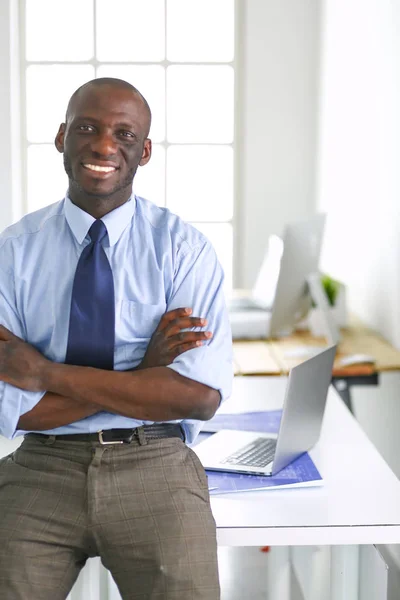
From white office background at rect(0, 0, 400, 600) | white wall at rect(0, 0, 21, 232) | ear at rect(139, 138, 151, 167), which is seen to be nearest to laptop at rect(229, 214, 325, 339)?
white office background at rect(0, 0, 400, 600)

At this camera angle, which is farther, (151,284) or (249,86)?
(249,86)

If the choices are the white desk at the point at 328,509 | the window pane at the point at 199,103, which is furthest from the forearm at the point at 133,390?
the window pane at the point at 199,103

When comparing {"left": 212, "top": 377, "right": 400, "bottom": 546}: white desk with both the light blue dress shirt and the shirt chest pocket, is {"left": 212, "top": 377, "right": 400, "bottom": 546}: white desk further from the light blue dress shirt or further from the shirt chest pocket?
the shirt chest pocket

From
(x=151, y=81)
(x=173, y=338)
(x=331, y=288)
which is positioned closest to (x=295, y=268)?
(x=331, y=288)

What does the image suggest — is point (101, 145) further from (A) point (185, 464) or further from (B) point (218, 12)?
(B) point (218, 12)

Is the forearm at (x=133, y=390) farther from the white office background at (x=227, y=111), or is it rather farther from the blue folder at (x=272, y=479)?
the white office background at (x=227, y=111)

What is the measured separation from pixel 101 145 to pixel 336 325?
2170mm

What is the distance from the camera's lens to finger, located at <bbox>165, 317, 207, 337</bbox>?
1.73 meters

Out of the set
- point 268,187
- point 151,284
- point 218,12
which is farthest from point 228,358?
point 218,12

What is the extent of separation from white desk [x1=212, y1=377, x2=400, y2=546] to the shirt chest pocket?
36 cm

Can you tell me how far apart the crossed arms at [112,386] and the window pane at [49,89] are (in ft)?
12.8

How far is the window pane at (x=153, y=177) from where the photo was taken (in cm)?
547

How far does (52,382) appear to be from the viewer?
1692 millimetres

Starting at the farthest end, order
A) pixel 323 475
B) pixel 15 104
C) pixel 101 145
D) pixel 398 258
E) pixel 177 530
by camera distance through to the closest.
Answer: pixel 15 104, pixel 398 258, pixel 323 475, pixel 101 145, pixel 177 530
